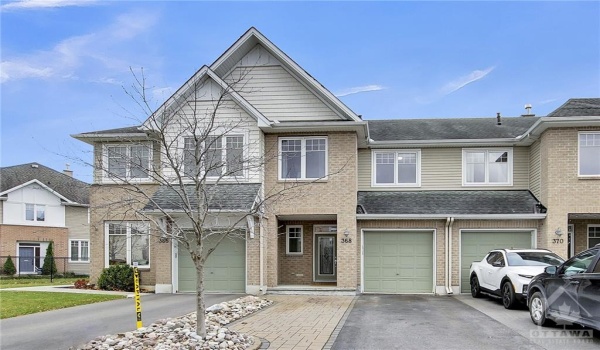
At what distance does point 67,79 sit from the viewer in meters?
17.4

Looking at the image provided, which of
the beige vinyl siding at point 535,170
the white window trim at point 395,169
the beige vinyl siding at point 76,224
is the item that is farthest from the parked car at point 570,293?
the beige vinyl siding at point 76,224

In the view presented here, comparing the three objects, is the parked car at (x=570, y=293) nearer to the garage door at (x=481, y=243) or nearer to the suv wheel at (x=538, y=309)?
the suv wheel at (x=538, y=309)

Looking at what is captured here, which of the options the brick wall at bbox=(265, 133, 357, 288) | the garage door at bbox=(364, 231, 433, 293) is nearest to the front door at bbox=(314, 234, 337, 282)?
the garage door at bbox=(364, 231, 433, 293)

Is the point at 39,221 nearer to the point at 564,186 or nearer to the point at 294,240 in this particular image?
the point at 294,240

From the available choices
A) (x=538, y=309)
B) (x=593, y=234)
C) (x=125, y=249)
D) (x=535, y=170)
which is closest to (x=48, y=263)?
(x=125, y=249)

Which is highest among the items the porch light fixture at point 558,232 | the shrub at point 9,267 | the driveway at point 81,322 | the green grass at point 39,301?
the porch light fixture at point 558,232

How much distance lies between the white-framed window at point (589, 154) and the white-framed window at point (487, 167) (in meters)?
2.90

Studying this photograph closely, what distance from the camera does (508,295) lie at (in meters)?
13.4

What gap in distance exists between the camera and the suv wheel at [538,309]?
33.6 ft

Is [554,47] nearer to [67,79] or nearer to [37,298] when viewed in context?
[67,79]

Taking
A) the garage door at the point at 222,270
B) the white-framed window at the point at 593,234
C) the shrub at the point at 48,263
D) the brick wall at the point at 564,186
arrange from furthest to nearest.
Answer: the shrub at the point at 48,263, the white-framed window at the point at 593,234, the garage door at the point at 222,270, the brick wall at the point at 564,186

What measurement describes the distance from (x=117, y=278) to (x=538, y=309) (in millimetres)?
13943

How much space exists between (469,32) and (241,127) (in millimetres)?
9457

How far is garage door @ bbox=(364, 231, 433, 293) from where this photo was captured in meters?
18.2
